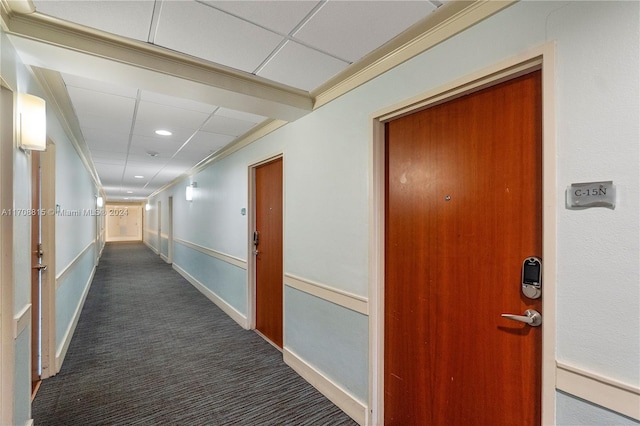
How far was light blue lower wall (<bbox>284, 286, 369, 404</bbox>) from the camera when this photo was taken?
2.08 meters

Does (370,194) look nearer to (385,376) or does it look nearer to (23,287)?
(385,376)

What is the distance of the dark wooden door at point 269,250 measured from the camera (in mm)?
3258

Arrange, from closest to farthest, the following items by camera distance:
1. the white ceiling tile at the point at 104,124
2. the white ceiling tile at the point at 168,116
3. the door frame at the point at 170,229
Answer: the white ceiling tile at the point at 168,116
the white ceiling tile at the point at 104,124
the door frame at the point at 170,229

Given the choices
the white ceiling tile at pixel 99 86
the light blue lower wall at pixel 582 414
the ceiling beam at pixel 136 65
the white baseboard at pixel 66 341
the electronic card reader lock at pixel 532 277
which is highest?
the white ceiling tile at pixel 99 86

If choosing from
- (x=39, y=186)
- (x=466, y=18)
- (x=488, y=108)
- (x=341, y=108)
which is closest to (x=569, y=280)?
(x=488, y=108)

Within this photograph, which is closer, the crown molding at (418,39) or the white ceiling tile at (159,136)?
the crown molding at (418,39)

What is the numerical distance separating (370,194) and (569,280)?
111cm

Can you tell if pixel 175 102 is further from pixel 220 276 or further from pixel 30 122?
pixel 220 276

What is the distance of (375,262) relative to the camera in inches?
77.2

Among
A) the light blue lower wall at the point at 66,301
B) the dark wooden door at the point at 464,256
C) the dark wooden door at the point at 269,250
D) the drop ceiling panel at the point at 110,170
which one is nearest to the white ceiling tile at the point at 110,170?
the drop ceiling panel at the point at 110,170

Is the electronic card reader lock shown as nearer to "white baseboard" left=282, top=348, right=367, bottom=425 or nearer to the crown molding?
the crown molding

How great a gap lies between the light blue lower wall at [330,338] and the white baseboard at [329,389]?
0.03 meters

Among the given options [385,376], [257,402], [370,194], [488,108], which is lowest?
[257,402]

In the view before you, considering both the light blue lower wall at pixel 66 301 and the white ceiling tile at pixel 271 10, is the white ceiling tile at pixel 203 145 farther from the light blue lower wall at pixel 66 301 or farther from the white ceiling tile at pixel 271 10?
the white ceiling tile at pixel 271 10
